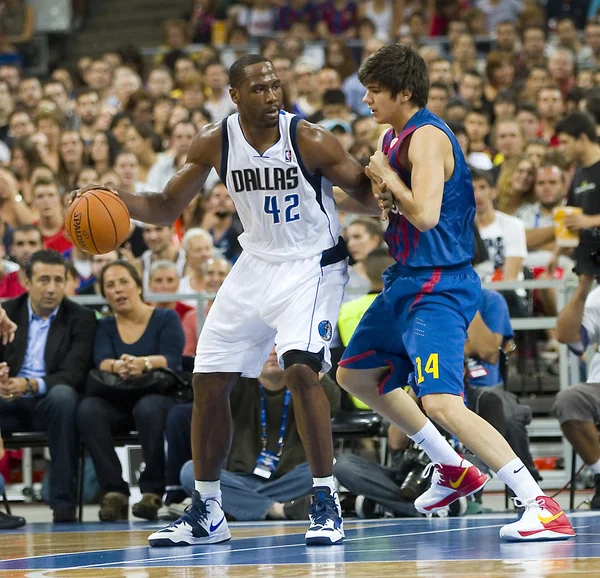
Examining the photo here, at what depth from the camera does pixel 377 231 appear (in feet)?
32.5

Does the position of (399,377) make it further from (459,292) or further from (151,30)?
(151,30)

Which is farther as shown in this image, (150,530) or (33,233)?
(33,233)

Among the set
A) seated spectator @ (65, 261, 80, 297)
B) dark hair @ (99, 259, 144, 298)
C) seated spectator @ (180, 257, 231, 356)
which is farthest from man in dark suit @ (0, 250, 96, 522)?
seated spectator @ (180, 257, 231, 356)

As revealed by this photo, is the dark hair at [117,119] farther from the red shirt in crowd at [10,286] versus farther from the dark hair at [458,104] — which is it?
the red shirt in crowd at [10,286]

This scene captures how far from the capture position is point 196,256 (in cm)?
1024

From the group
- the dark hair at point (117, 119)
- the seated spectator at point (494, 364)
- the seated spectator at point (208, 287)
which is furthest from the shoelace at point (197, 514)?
the dark hair at point (117, 119)

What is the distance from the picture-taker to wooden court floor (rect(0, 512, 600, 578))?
4.58 metres

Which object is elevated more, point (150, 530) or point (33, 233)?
point (33, 233)

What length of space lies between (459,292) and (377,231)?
14.0ft

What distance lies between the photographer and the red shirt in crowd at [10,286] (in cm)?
1018

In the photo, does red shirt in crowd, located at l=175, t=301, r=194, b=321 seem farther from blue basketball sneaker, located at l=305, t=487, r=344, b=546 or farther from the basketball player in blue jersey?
blue basketball sneaker, located at l=305, t=487, r=344, b=546

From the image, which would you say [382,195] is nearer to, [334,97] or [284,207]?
[284,207]

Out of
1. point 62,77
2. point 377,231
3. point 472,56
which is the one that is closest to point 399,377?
point 377,231

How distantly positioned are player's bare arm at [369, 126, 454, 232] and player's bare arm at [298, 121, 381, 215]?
0.29m
